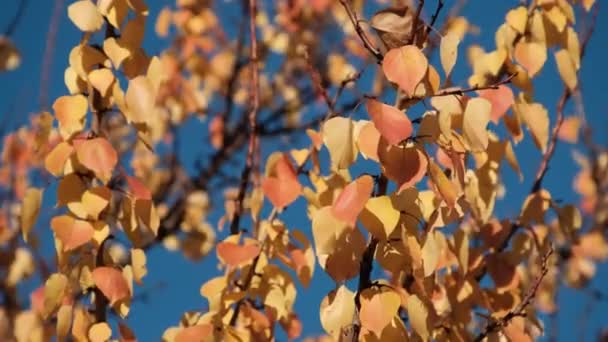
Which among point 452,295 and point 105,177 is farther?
point 452,295

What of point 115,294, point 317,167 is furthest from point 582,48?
point 115,294

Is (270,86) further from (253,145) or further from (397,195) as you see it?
(397,195)

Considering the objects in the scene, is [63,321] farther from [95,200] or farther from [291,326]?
[291,326]

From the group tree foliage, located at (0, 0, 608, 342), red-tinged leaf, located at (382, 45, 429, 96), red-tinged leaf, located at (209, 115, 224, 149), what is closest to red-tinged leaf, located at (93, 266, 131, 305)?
tree foliage, located at (0, 0, 608, 342)

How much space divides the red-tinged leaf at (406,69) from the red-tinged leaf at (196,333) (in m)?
0.40

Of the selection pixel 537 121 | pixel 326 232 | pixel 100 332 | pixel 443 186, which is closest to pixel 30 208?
pixel 100 332

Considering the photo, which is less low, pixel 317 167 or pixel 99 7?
pixel 99 7

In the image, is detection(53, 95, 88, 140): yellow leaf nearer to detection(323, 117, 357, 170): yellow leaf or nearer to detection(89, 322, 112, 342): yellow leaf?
detection(89, 322, 112, 342): yellow leaf

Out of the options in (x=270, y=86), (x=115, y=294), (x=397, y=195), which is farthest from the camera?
(x=270, y=86)

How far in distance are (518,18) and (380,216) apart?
1.81ft

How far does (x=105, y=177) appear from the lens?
102 cm

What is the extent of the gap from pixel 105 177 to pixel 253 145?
0.98ft

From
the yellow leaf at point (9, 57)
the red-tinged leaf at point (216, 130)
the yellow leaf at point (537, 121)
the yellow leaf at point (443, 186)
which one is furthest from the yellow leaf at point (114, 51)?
the red-tinged leaf at point (216, 130)

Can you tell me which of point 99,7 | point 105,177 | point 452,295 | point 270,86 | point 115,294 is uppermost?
point 99,7
